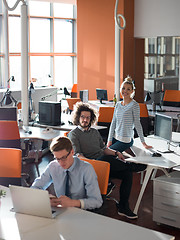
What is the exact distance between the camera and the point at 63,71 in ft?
50.3

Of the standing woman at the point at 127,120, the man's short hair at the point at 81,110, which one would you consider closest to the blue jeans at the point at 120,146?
the standing woman at the point at 127,120

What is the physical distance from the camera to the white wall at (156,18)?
1099 cm

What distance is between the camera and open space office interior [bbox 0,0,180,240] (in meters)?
3.04

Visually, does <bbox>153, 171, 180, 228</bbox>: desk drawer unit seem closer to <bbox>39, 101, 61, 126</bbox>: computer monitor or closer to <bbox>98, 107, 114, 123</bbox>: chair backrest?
<bbox>98, 107, 114, 123</bbox>: chair backrest

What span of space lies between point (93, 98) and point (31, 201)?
31.8 feet

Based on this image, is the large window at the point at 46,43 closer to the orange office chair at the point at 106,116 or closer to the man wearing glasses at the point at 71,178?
the orange office chair at the point at 106,116

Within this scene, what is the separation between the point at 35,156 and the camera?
21.8 feet

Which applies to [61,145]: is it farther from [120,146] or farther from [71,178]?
[120,146]

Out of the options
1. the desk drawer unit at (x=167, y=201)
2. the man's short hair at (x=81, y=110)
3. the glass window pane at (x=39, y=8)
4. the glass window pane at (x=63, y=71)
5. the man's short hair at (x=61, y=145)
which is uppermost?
the glass window pane at (x=39, y=8)

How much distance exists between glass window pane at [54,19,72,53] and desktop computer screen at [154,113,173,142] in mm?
9911

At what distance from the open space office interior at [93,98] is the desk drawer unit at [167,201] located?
0.01m

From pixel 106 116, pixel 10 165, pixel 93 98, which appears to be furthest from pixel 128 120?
pixel 93 98

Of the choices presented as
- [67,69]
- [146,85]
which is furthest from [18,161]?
[67,69]

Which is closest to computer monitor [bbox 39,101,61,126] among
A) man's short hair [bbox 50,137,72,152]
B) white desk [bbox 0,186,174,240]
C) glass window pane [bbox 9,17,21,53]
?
man's short hair [bbox 50,137,72,152]
